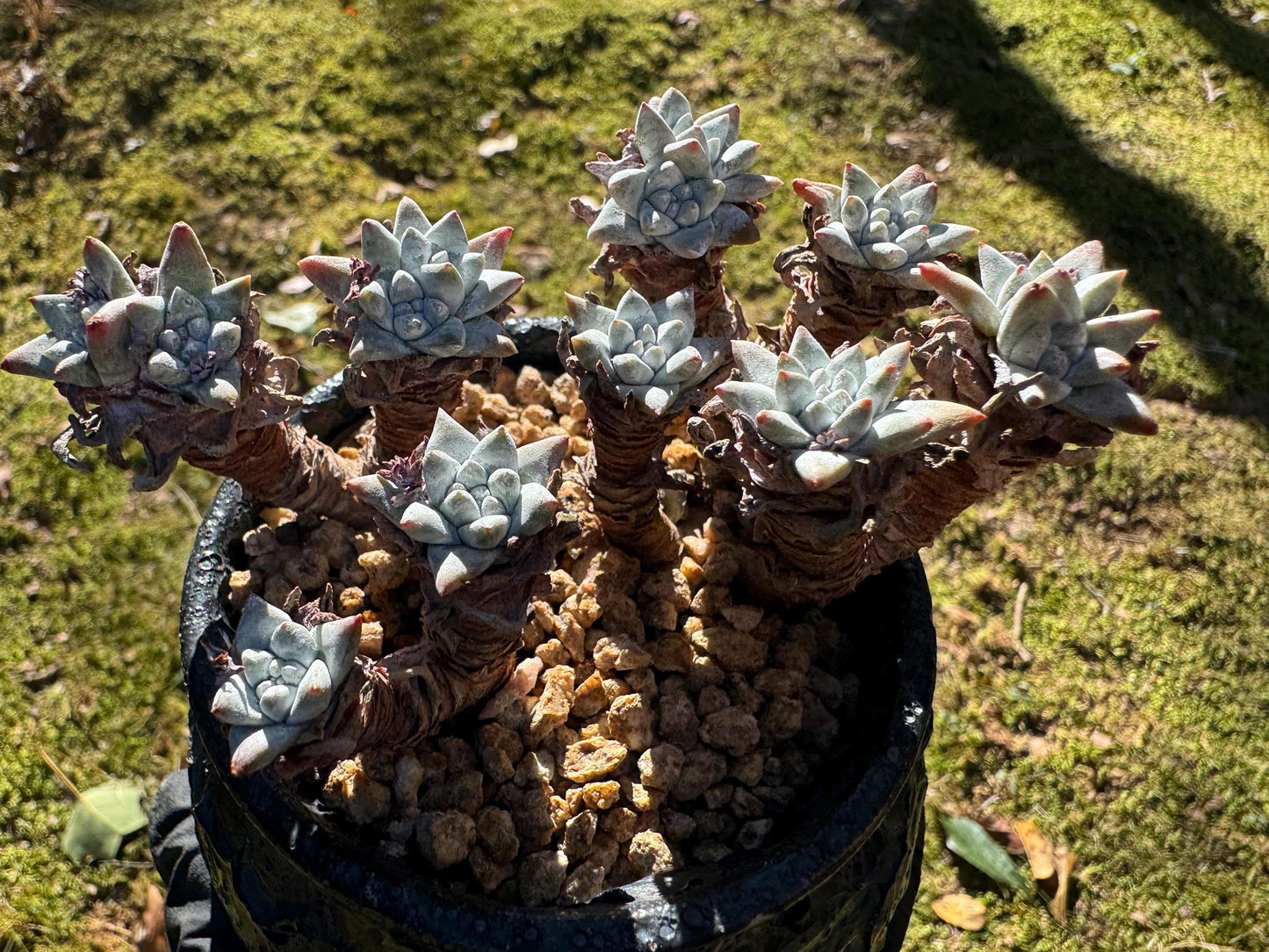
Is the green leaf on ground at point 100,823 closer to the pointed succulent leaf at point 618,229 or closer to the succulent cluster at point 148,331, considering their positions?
the succulent cluster at point 148,331

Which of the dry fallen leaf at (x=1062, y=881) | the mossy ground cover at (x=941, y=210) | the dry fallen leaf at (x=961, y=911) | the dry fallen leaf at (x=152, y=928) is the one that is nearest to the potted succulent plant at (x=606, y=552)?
the dry fallen leaf at (x=961, y=911)

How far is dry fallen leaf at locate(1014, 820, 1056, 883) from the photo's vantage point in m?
2.01

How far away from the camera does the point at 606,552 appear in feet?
5.43

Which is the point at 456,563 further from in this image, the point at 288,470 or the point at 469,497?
the point at 288,470

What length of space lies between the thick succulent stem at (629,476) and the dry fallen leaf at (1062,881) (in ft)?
3.59

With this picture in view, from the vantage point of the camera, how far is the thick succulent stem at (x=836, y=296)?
1.37m

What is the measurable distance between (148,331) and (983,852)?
5.96ft

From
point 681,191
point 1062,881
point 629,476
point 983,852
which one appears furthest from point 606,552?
point 1062,881

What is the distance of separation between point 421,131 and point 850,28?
1.48 meters

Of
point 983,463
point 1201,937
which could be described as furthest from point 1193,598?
point 983,463

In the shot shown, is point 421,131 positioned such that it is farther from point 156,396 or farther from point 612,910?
point 612,910

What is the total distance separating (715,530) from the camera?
1.70m

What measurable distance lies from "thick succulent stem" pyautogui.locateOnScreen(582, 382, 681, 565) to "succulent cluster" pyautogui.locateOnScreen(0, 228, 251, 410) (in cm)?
43

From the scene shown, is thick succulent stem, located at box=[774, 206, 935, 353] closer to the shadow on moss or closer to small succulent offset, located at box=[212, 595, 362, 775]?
small succulent offset, located at box=[212, 595, 362, 775]
